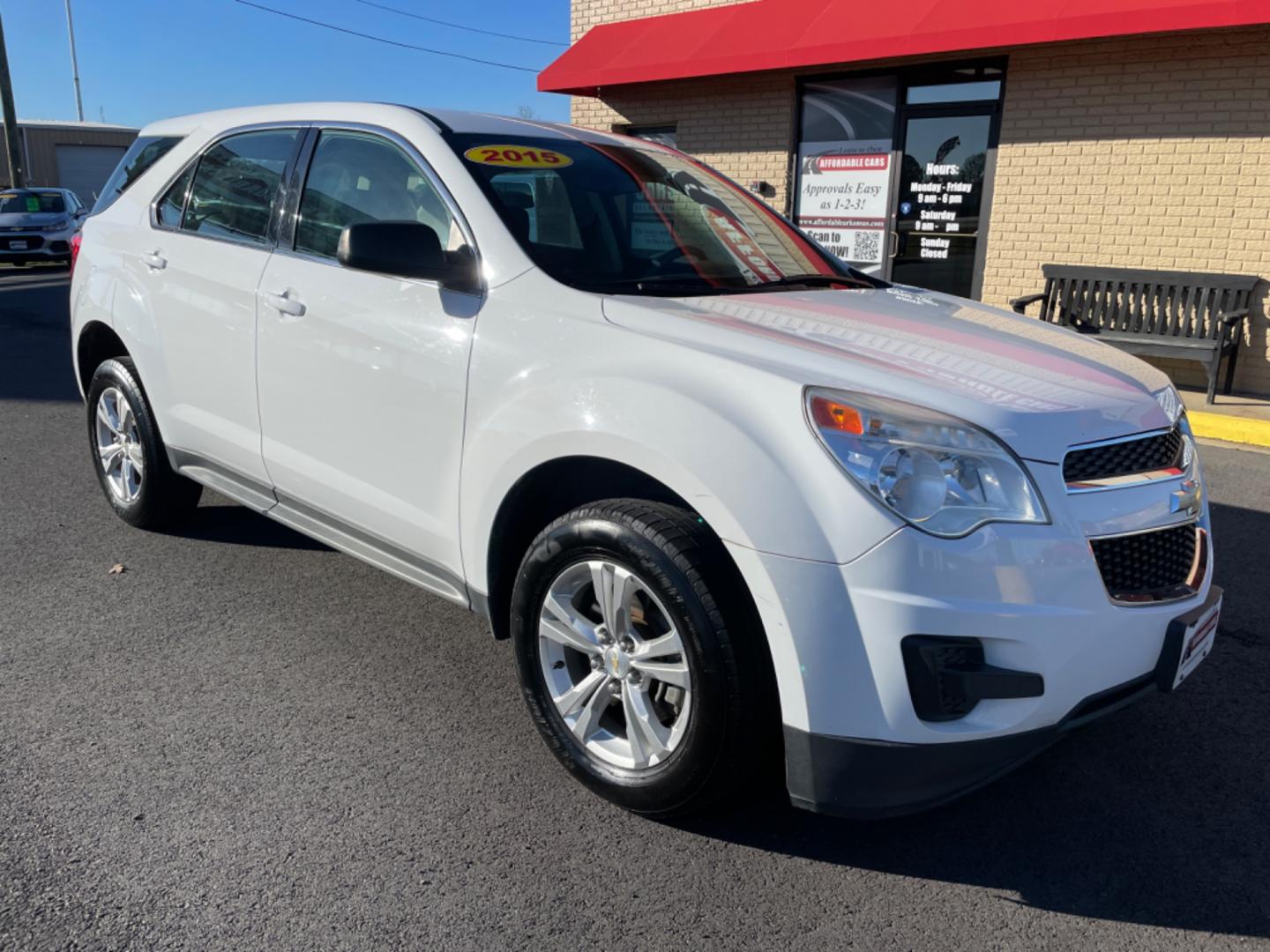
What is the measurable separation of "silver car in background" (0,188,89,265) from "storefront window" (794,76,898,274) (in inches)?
602

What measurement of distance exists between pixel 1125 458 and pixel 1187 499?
27 cm

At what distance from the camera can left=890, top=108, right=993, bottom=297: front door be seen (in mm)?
9805

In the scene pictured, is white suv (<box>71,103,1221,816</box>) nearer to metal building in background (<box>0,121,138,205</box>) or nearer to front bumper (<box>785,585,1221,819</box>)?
front bumper (<box>785,585,1221,819</box>)

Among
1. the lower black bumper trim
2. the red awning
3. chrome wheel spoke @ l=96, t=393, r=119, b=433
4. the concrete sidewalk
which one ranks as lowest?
the concrete sidewalk

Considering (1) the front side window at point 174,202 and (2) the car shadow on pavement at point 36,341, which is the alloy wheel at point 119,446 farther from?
(2) the car shadow on pavement at point 36,341

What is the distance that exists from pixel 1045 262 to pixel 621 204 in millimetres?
7144

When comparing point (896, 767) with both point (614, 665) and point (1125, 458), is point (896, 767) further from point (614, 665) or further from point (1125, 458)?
point (1125, 458)

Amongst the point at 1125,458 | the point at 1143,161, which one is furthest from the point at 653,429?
the point at 1143,161

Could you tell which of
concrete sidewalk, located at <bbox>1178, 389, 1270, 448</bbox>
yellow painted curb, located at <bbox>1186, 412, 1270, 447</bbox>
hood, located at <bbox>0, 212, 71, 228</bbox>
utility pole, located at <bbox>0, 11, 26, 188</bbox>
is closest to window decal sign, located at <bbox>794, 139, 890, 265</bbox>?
concrete sidewalk, located at <bbox>1178, 389, 1270, 448</bbox>

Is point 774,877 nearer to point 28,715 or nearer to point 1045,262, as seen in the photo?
point 28,715

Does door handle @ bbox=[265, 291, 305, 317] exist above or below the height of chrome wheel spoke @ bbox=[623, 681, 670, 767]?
above

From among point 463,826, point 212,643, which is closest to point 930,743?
point 463,826

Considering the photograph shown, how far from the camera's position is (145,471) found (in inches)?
179

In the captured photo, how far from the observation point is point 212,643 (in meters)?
3.70
